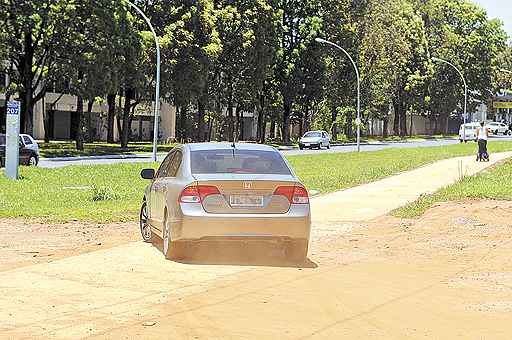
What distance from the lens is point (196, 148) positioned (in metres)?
11.7

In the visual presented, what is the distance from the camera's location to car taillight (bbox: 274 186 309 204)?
35.5ft

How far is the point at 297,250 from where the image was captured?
11.3 meters

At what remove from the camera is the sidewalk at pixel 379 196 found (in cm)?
1781

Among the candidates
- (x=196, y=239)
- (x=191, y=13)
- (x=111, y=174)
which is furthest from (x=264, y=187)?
(x=191, y=13)

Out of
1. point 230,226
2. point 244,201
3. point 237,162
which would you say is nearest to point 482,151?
point 237,162

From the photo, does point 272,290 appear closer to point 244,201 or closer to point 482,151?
point 244,201

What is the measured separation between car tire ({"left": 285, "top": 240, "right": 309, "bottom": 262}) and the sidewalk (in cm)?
492

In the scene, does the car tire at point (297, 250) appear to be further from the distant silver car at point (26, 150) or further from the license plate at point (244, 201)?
the distant silver car at point (26, 150)

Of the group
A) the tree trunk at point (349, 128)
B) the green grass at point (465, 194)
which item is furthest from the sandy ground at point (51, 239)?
the tree trunk at point (349, 128)

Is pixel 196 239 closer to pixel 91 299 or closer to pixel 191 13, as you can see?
pixel 91 299

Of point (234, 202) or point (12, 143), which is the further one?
point (12, 143)

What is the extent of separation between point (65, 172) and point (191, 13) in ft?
94.9

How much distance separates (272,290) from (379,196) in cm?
1300

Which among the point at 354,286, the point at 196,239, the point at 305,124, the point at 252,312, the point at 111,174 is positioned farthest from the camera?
the point at 305,124
